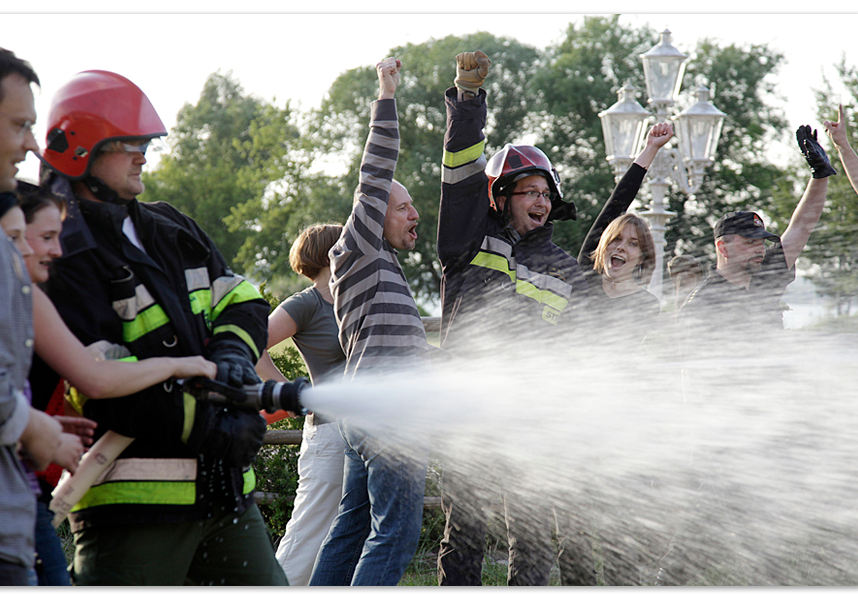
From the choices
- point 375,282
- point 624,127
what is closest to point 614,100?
point 624,127

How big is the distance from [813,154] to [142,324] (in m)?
4.03

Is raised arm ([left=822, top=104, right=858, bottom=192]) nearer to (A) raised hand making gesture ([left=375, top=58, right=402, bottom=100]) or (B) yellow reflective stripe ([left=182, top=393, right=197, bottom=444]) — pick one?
(A) raised hand making gesture ([left=375, top=58, right=402, bottom=100])

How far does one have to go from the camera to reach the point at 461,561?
3633 millimetres

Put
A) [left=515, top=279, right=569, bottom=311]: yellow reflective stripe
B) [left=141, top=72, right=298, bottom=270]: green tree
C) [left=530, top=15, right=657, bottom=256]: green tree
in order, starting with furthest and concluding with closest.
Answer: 1. [left=141, top=72, right=298, bottom=270]: green tree
2. [left=530, top=15, right=657, bottom=256]: green tree
3. [left=515, top=279, right=569, bottom=311]: yellow reflective stripe

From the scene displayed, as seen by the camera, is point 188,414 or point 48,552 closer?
point 48,552

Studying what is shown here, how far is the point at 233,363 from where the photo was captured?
252cm

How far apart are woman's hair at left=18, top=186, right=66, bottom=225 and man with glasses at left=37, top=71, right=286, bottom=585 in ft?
0.29

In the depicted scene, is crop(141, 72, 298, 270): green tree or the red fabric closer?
the red fabric

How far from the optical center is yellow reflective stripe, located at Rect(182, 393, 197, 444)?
2379 mm

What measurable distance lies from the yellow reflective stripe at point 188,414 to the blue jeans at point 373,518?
134cm

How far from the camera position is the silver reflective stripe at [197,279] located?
2588 mm

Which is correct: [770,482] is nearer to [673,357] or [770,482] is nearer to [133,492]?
[673,357]

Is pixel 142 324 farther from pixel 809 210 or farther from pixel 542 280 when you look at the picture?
pixel 809 210

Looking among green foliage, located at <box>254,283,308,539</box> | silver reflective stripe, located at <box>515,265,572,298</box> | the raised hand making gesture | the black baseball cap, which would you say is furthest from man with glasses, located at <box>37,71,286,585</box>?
the black baseball cap
